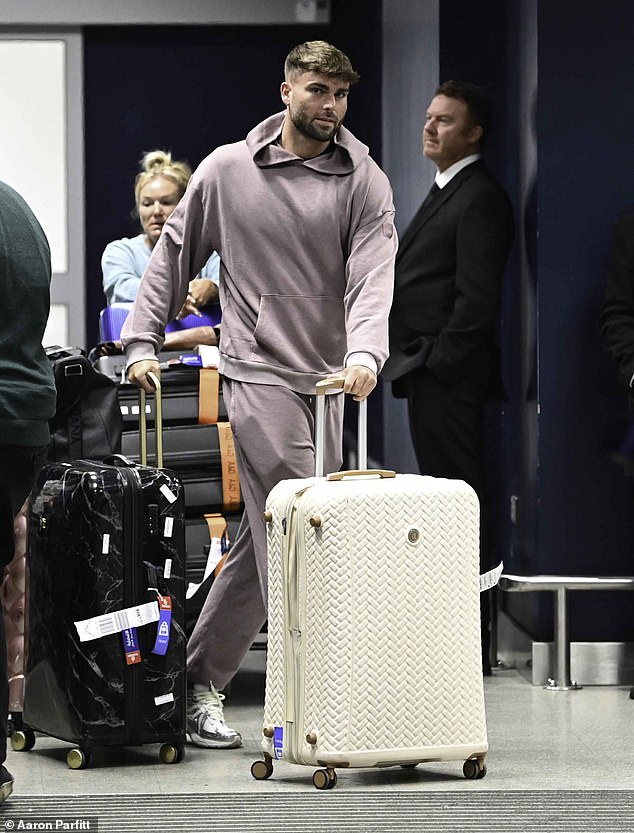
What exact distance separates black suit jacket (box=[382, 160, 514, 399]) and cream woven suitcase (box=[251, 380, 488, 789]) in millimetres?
1528

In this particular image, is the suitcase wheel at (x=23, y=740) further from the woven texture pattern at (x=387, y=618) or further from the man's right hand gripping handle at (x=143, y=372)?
the man's right hand gripping handle at (x=143, y=372)

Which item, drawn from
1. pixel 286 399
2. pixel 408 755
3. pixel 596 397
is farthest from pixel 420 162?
pixel 408 755

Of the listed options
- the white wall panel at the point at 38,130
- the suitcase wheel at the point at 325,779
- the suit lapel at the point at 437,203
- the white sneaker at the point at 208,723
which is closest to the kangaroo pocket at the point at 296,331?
the white sneaker at the point at 208,723

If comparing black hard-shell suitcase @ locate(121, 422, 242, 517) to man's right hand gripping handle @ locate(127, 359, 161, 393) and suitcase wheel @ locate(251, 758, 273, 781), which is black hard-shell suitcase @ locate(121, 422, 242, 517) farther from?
suitcase wheel @ locate(251, 758, 273, 781)

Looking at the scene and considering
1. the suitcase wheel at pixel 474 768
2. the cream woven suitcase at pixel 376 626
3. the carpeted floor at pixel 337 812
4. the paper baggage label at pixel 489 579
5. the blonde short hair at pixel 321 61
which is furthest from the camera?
the paper baggage label at pixel 489 579

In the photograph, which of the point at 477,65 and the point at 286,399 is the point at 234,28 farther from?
the point at 286,399

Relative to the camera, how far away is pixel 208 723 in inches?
132

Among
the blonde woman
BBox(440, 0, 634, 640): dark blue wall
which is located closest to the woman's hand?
the blonde woman

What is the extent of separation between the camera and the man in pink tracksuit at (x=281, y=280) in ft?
10.7

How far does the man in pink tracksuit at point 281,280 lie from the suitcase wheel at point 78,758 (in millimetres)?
305

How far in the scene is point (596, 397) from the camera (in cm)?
443

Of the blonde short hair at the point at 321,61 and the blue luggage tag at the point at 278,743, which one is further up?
Result: the blonde short hair at the point at 321,61

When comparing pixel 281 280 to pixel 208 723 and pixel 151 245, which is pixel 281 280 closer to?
pixel 208 723

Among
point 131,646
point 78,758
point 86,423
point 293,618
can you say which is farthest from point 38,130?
point 293,618
